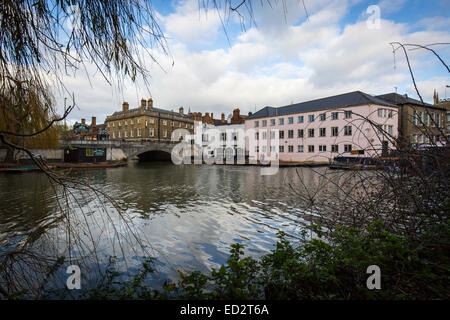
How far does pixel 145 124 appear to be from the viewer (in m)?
57.9

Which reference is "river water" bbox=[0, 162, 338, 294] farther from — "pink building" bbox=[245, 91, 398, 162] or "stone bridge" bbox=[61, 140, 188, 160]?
"stone bridge" bbox=[61, 140, 188, 160]

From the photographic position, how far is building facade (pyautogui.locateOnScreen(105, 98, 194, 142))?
191 ft

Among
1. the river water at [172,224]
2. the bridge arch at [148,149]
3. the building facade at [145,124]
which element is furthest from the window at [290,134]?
the river water at [172,224]

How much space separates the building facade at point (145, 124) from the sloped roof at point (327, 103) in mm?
26235

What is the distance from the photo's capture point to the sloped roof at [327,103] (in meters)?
33.8

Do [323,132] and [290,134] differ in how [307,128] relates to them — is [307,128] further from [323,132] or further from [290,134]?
[290,134]

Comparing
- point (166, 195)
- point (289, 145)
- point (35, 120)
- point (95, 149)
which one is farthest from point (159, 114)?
point (35, 120)

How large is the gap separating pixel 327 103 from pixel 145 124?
40.2 metres

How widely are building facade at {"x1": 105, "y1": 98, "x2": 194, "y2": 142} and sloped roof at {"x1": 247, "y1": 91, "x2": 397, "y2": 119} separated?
26235 millimetres

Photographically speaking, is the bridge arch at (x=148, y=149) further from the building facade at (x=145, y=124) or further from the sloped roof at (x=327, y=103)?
the sloped roof at (x=327, y=103)

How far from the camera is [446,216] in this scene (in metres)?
4.11

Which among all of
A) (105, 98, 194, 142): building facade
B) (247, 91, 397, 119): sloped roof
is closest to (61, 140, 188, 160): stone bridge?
(105, 98, 194, 142): building facade

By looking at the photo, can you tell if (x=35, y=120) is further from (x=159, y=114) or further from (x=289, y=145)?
(x=159, y=114)

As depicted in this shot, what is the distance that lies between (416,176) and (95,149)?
36.7 m
